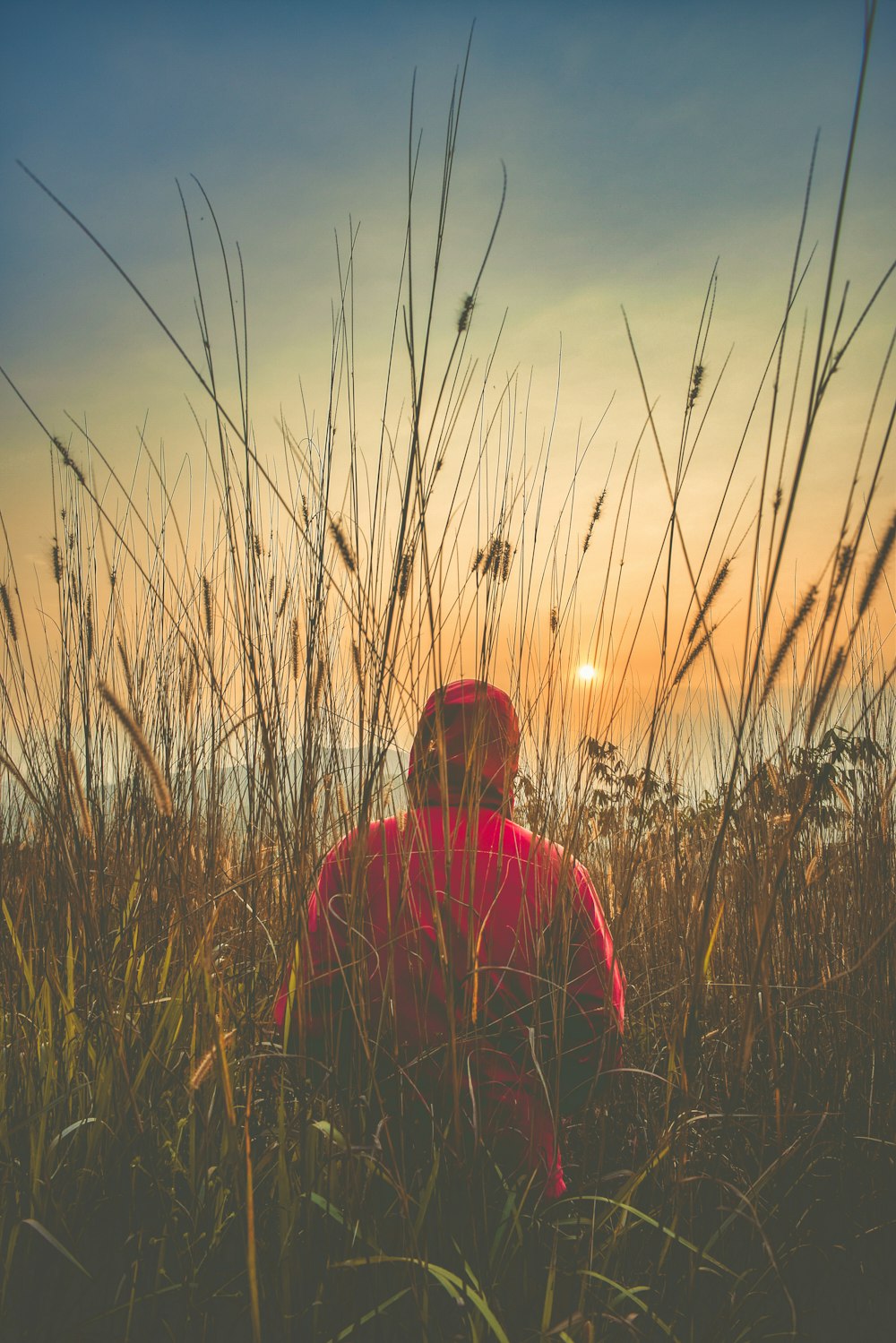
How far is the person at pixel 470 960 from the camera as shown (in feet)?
2.99

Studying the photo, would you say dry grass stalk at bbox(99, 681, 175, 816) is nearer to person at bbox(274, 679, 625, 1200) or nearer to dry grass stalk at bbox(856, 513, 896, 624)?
person at bbox(274, 679, 625, 1200)

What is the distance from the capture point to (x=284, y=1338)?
812mm

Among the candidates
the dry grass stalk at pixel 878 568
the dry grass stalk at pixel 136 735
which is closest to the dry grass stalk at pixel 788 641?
the dry grass stalk at pixel 878 568

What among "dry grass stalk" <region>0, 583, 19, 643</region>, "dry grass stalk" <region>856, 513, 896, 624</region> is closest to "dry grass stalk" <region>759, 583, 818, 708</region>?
"dry grass stalk" <region>856, 513, 896, 624</region>

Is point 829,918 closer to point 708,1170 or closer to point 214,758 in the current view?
point 708,1170

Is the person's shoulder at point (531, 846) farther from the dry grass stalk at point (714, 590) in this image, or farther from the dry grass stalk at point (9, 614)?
the dry grass stalk at point (9, 614)

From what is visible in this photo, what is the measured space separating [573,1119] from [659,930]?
1182 millimetres

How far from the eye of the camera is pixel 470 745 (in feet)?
3.71

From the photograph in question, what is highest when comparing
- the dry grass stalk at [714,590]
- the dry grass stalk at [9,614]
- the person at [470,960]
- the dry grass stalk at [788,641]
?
the dry grass stalk at [9,614]

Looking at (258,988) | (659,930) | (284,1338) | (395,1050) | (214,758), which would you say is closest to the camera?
(284,1338)

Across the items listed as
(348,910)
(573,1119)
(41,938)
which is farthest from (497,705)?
(41,938)

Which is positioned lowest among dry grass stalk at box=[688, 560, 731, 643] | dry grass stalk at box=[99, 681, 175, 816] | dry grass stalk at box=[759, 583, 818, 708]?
dry grass stalk at box=[99, 681, 175, 816]

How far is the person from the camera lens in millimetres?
911

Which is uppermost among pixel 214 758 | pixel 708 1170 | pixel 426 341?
pixel 426 341
